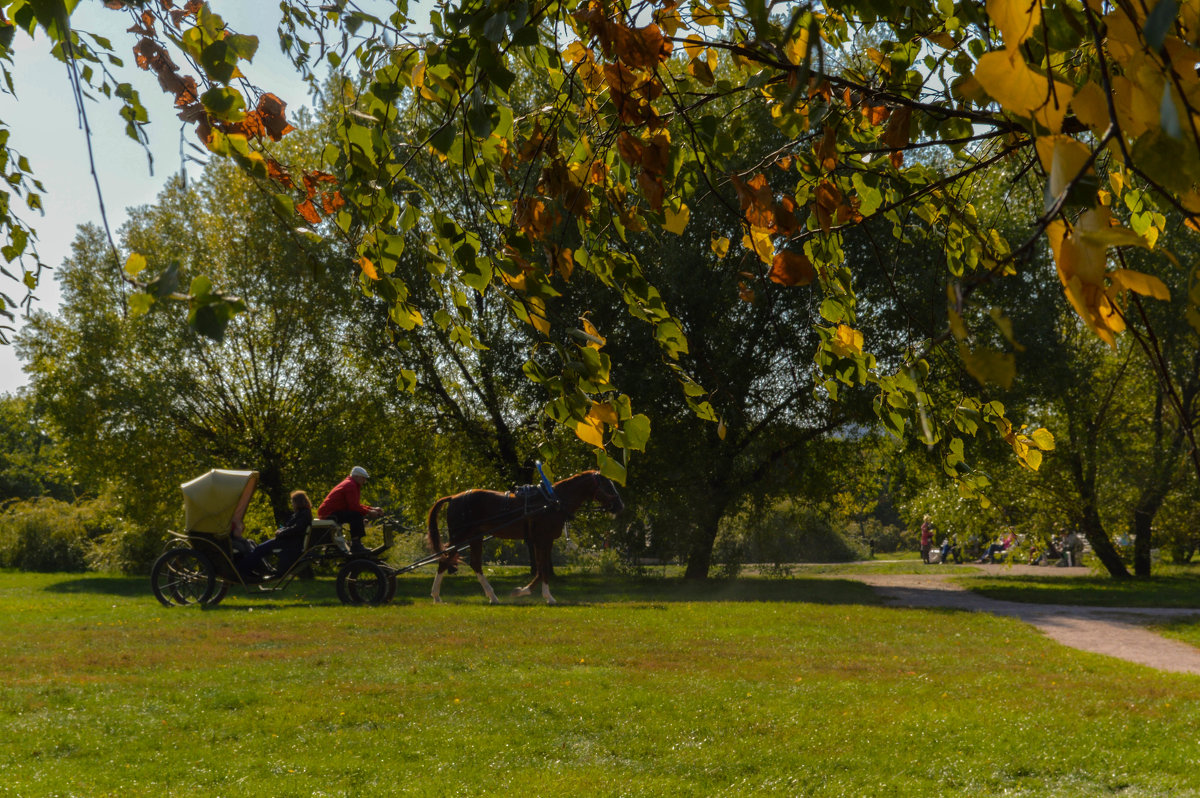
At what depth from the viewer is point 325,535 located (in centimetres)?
1329

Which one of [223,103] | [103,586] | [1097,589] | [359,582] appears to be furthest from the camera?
[103,586]

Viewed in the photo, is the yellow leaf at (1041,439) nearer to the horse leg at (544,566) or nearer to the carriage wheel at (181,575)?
the horse leg at (544,566)

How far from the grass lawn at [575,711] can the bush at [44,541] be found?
15477 millimetres

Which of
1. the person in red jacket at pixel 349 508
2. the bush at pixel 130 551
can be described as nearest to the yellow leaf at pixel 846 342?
the person in red jacket at pixel 349 508

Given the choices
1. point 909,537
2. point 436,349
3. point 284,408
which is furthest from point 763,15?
point 909,537

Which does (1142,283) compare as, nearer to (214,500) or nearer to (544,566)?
(214,500)

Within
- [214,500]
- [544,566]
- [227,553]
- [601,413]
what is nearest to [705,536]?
[544,566]

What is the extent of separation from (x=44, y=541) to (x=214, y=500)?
1630 centimetres

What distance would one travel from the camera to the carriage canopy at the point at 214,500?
12891 mm

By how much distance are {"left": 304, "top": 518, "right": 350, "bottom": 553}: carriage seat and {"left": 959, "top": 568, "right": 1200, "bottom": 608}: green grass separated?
37.5 ft

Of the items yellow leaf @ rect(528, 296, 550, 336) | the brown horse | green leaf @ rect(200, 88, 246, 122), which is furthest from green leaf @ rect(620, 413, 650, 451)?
the brown horse

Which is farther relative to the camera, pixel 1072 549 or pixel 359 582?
pixel 1072 549

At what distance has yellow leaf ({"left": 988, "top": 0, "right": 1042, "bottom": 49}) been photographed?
2.78 feet

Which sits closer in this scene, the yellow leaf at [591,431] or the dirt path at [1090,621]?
the yellow leaf at [591,431]
